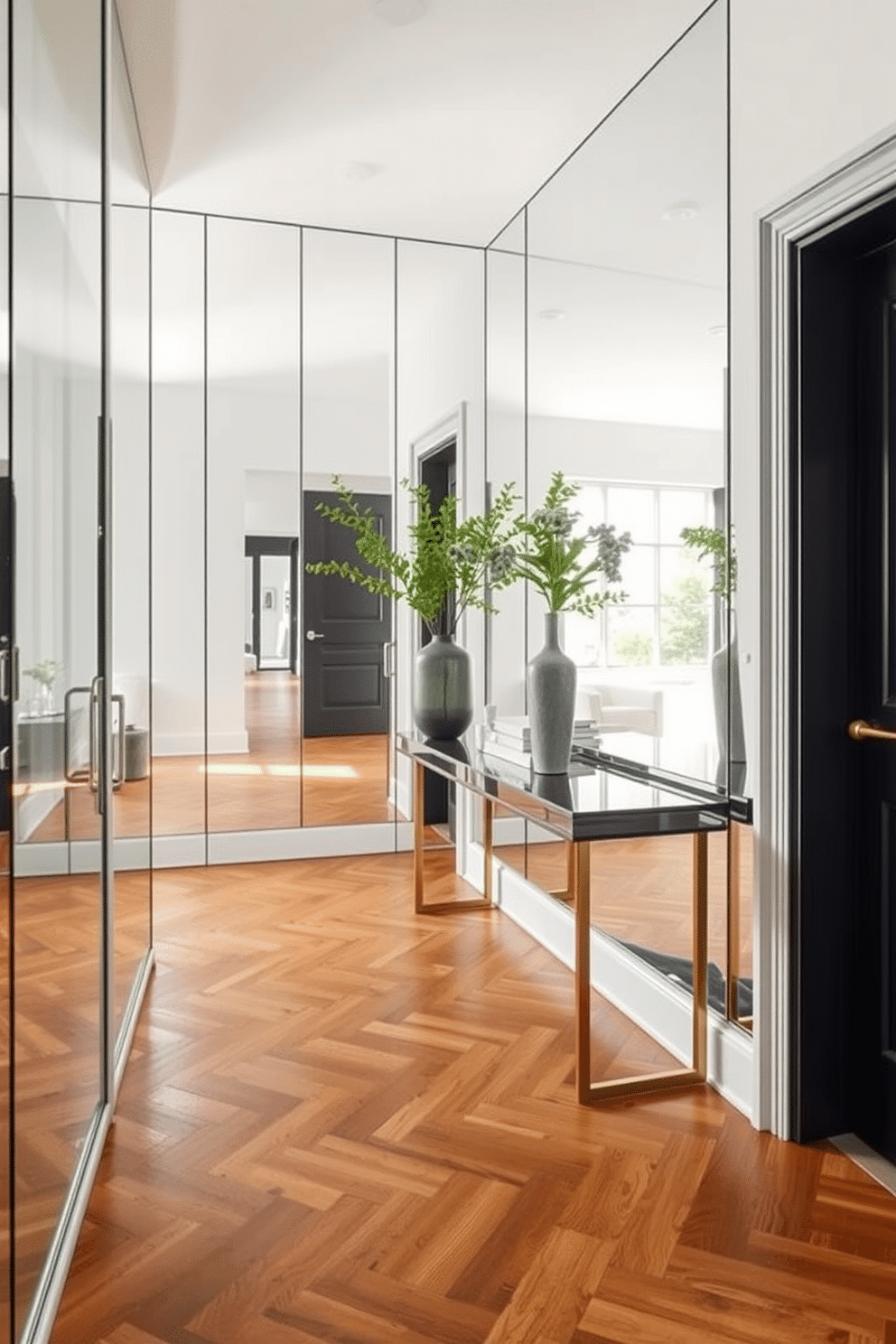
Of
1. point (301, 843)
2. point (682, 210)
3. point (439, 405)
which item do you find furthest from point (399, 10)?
point (301, 843)

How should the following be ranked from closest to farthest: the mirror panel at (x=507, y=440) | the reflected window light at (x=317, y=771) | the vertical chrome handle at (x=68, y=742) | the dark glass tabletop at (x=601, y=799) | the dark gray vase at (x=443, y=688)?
the vertical chrome handle at (x=68, y=742) → the dark glass tabletop at (x=601, y=799) → the dark gray vase at (x=443, y=688) → the mirror panel at (x=507, y=440) → the reflected window light at (x=317, y=771)

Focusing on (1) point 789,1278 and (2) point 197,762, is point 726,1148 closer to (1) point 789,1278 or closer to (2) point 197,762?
(1) point 789,1278

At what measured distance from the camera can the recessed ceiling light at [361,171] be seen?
3920mm

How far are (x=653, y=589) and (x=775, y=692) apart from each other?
2.37ft

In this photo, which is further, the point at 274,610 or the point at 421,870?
the point at 274,610

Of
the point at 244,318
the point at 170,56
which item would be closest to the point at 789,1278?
the point at 170,56

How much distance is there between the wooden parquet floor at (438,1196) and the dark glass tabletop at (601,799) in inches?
26.7

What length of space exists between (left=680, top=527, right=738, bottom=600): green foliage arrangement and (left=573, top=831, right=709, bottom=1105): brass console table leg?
64cm

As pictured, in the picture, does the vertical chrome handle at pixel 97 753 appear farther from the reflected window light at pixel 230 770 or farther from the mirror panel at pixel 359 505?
the mirror panel at pixel 359 505

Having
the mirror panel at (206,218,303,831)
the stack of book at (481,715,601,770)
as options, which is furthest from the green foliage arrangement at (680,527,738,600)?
the mirror panel at (206,218,303,831)

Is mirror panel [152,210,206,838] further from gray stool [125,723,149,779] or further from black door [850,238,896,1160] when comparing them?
black door [850,238,896,1160]

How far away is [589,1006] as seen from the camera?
2623 mm

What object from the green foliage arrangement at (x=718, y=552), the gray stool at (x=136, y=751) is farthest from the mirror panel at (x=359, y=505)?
the green foliage arrangement at (x=718, y=552)

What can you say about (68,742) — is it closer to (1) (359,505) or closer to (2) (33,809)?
(2) (33,809)
